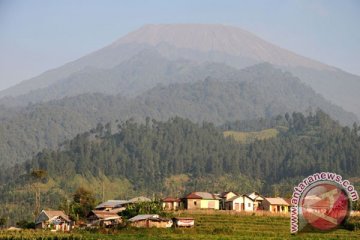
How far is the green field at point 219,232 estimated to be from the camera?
56931mm

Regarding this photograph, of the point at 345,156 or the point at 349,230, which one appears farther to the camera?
the point at 345,156

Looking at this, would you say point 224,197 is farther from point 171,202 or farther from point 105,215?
point 105,215

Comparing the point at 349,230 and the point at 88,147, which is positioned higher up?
the point at 88,147

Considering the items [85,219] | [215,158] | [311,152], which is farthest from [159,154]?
[85,219]

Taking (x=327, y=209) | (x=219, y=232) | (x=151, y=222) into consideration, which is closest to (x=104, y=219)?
(x=151, y=222)

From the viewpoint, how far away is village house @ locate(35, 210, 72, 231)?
73.9 m

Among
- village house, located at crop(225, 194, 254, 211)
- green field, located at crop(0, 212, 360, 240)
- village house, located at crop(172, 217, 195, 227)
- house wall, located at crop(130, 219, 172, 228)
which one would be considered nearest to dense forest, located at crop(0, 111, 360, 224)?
village house, located at crop(225, 194, 254, 211)

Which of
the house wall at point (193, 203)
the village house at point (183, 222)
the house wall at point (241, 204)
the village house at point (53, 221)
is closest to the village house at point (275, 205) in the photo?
the house wall at point (241, 204)

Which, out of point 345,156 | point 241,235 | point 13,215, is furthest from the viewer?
point 345,156

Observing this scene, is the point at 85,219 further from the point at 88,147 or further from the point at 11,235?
the point at 88,147

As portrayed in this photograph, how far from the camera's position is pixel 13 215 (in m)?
131

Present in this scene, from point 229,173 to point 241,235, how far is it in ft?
392

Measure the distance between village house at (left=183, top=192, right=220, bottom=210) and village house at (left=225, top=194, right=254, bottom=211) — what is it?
A: 1395mm

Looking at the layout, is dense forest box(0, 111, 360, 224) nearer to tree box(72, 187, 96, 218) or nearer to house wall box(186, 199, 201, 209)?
tree box(72, 187, 96, 218)
